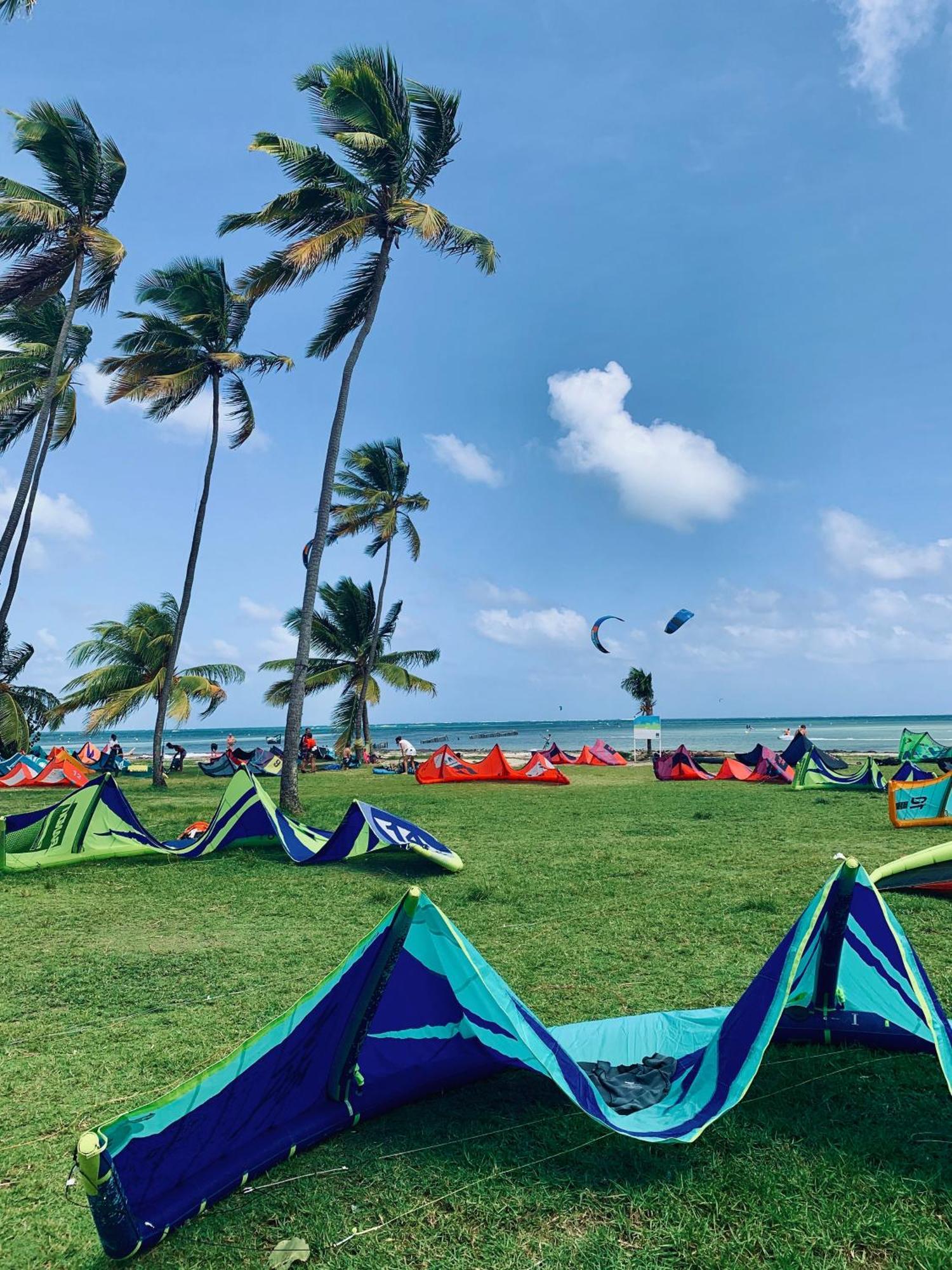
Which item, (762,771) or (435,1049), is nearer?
(435,1049)

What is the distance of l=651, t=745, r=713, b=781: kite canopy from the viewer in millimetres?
22375

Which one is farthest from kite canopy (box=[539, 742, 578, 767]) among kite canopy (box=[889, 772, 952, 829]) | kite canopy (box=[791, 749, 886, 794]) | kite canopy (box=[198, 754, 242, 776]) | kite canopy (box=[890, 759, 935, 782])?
kite canopy (box=[889, 772, 952, 829])

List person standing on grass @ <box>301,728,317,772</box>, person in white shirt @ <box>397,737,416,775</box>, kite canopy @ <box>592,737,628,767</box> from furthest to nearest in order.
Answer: kite canopy @ <box>592,737,628,767</box>
person standing on grass @ <box>301,728,317,772</box>
person in white shirt @ <box>397,737,416,775</box>

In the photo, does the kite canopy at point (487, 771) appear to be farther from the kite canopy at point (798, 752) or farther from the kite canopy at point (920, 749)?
the kite canopy at point (920, 749)

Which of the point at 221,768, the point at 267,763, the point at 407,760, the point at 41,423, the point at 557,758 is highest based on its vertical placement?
the point at 41,423

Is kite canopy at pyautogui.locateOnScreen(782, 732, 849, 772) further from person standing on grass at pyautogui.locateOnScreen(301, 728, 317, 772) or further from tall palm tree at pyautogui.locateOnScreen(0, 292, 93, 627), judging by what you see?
tall palm tree at pyautogui.locateOnScreen(0, 292, 93, 627)

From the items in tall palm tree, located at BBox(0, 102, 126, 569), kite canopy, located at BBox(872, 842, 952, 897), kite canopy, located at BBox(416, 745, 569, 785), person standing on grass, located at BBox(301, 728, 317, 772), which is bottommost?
person standing on grass, located at BBox(301, 728, 317, 772)

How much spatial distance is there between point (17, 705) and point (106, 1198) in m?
24.5

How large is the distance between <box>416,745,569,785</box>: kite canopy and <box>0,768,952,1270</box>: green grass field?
11152 mm

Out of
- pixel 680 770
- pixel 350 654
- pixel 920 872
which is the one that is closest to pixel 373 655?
pixel 350 654

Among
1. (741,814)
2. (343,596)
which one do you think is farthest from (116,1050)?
(343,596)

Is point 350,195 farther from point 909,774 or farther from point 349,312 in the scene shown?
point 909,774

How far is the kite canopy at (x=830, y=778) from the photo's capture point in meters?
17.7

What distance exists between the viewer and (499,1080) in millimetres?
3971
